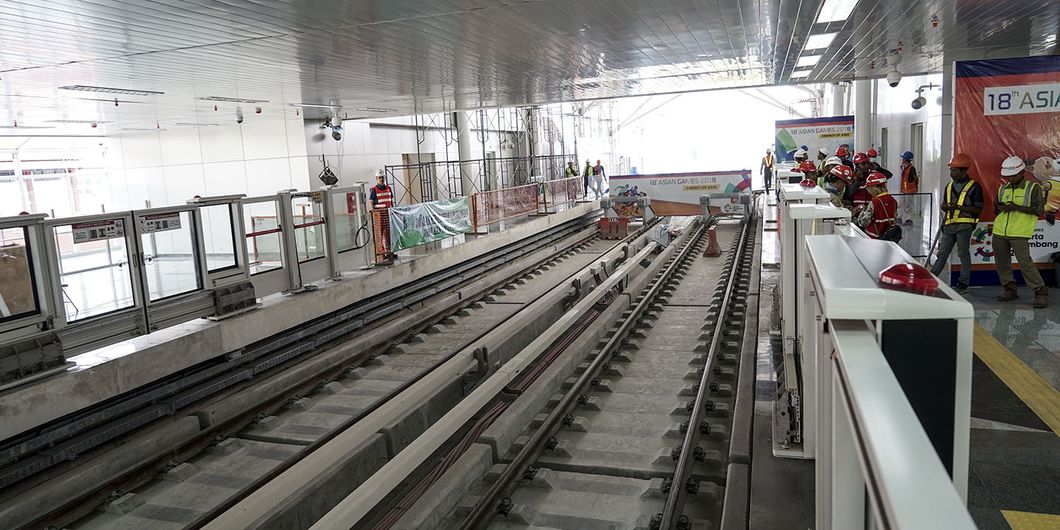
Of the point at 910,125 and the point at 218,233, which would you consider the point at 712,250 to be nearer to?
the point at 910,125

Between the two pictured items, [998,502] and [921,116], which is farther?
[921,116]

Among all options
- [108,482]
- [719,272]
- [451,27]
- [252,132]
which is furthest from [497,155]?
[108,482]

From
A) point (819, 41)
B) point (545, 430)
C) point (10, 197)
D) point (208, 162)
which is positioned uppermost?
point (819, 41)

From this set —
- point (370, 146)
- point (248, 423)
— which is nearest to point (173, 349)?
point (248, 423)

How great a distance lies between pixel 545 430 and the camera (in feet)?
23.4

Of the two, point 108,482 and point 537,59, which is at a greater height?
point 537,59

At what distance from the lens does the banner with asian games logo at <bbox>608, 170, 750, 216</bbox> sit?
2403 cm

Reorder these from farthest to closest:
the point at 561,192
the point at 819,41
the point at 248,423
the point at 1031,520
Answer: the point at 561,192
the point at 819,41
the point at 248,423
the point at 1031,520

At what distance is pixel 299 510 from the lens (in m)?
6.01

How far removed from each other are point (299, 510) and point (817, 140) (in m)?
23.3

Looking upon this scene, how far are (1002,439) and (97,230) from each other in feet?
30.7

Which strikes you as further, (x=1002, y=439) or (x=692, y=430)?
(x=692, y=430)

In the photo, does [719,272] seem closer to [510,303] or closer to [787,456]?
[510,303]

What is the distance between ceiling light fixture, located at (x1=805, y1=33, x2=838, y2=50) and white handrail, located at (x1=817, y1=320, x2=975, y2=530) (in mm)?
12307
